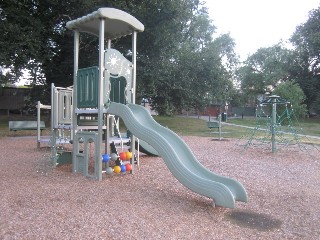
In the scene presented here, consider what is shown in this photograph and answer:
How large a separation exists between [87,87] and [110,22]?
4.92ft

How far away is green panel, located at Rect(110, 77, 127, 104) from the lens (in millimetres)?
7008

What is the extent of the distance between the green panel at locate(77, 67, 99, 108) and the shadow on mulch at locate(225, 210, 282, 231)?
11.3 feet

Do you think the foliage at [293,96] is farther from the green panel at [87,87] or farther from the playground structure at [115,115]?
the green panel at [87,87]

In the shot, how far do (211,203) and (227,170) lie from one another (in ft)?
9.75

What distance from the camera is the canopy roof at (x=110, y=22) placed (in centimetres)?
625

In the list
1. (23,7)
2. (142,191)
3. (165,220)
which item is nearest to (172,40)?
(23,7)

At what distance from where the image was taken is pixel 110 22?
6.88 meters

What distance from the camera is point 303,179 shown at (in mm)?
Result: 6801

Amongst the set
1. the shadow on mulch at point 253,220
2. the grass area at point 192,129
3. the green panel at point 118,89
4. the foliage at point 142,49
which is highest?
the foliage at point 142,49

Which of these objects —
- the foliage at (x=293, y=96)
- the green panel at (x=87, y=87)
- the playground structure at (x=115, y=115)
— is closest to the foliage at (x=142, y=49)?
the foliage at (x=293, y=96)

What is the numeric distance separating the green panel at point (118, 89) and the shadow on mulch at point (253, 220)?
3.60 metres

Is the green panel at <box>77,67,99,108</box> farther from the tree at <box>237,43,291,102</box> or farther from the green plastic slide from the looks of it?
the tree at <box>237,43,291,102</box>

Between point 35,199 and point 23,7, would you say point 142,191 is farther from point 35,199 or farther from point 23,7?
point 23,7

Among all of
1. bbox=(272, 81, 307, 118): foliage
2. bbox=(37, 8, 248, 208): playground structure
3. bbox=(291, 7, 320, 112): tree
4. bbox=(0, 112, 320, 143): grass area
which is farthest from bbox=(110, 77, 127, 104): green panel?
bbox=(291, 7, 320, 112): tree
